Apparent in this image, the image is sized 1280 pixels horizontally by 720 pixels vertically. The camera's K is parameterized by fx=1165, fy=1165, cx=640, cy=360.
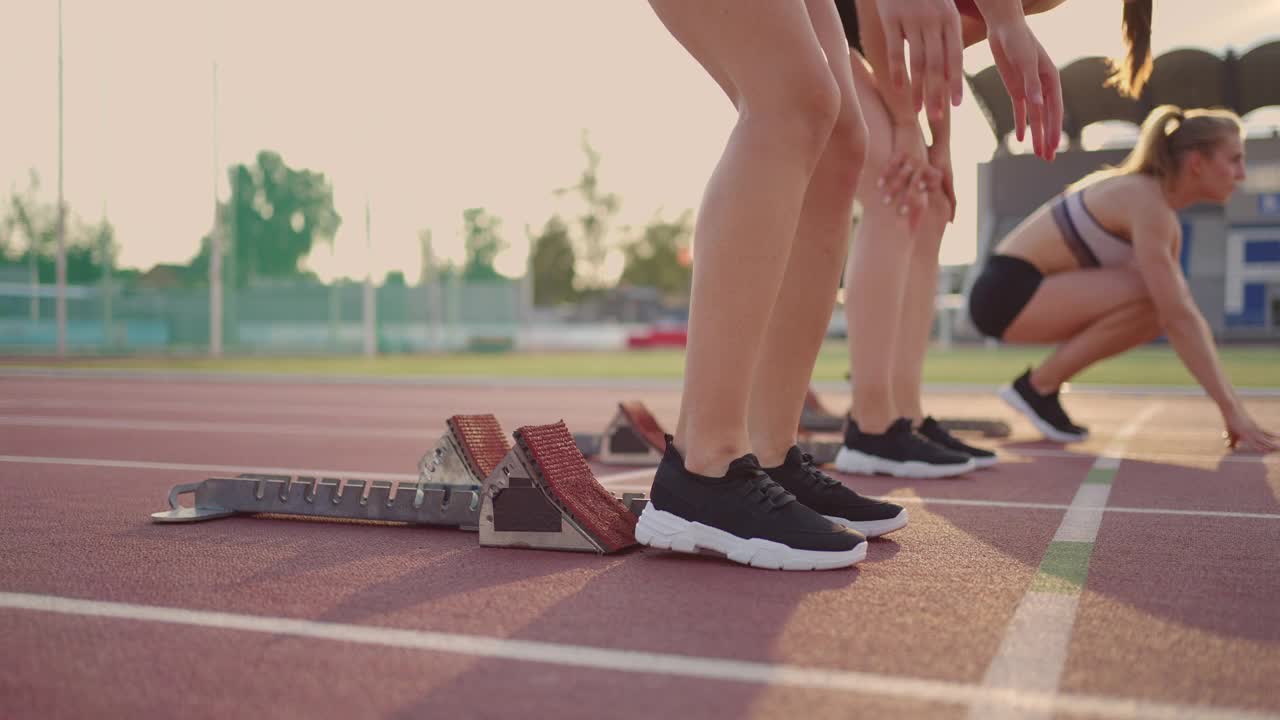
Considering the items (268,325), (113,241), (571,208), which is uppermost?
(571,208)

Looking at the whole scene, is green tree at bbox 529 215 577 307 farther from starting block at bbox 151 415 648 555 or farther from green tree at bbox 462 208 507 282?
starting block at bbox 151 415 648 555

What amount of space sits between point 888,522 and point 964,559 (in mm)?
329

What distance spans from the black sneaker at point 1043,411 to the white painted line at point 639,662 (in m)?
4.54

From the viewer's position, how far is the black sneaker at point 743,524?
2363 millimetres

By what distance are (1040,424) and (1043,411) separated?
93 mm

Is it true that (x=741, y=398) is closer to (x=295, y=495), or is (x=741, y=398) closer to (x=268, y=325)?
(x=295, y=495)

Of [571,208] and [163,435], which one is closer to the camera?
[163,435]

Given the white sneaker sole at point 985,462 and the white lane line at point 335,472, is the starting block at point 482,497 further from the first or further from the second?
the white sneaker sole at point 985,462

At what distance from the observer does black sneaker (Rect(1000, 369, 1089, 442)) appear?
580 centimetres

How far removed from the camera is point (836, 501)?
9.29ft

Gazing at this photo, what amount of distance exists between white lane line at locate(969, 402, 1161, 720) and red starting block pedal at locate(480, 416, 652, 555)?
918 millimetres

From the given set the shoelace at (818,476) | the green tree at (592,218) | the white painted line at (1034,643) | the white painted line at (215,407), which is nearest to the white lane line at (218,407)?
the white painted line at (215,407)

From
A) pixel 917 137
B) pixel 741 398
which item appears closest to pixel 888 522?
pixel 741 398

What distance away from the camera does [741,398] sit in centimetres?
245
